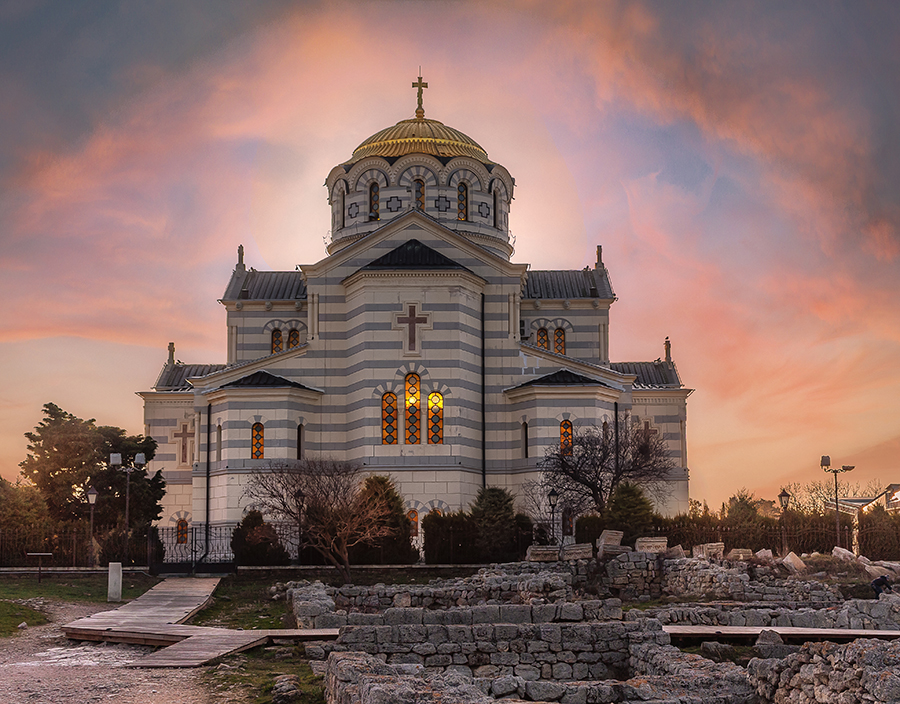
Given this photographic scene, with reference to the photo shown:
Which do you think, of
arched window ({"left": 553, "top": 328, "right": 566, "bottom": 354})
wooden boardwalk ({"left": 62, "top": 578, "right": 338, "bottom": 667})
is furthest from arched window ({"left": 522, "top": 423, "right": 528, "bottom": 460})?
wooden boardwalk ({"left": 62, "top": 578, "right": 338, "bottom": 667})

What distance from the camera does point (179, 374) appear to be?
193ft

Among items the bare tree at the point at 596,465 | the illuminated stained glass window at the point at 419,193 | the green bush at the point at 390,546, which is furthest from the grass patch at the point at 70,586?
the illuminated stained glass window at the point at 419,193

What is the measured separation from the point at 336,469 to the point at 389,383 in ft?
16.5

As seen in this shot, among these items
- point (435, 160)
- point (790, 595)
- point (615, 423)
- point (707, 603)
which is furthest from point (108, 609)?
point (435, 160)

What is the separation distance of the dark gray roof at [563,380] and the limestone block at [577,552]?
12.1m

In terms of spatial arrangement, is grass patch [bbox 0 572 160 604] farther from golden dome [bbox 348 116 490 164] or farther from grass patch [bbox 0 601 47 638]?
golden dome [bbox 348 116 490 164]

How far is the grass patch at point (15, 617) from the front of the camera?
2311cm

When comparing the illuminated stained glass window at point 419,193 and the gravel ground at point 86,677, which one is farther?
the illuminated stained glass window at point 419,193

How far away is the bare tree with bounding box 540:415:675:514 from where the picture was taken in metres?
41.3

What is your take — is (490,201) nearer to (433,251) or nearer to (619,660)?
(433,251)

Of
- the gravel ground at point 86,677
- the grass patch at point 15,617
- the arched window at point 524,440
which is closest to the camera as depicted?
the gravel ground at point 86,677

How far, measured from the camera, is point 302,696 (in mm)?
15047

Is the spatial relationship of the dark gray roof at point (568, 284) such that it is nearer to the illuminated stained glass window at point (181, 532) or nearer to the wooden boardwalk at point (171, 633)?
the illuminated stained glass window at point (181, 532)

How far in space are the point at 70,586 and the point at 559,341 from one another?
1136 inches
